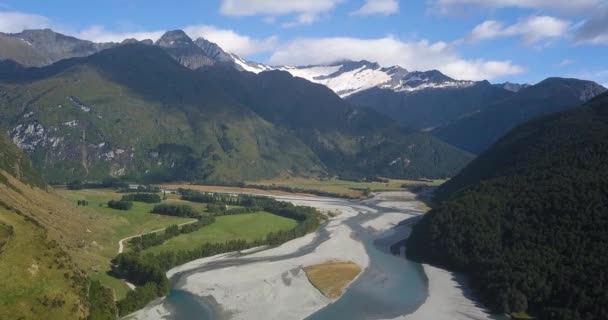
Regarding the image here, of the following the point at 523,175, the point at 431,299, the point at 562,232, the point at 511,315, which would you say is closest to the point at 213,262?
the point at 431,299

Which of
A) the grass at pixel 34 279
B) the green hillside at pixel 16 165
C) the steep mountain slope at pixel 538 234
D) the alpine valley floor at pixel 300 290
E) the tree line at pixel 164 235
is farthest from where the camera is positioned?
the green hillside at pixel 16 165

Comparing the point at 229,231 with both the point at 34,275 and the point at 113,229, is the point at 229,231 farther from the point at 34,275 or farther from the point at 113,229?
the point at 34,275

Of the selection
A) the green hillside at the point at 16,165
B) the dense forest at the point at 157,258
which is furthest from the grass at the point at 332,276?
the green hillside at the point at 16,165

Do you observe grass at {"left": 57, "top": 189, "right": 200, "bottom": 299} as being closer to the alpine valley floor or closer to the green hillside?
the alpine valley floor

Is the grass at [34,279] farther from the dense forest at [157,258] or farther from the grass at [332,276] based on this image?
the grass at [332,276]

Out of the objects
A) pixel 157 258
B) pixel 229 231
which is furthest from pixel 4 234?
pixel 229 231

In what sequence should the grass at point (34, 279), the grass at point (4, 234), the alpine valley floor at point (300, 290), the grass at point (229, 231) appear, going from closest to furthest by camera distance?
the grass at point (34, 279)
the grass at point (4, 234)
the alpine valley floor at point (300, 290)
the grass at point (229, 231)
